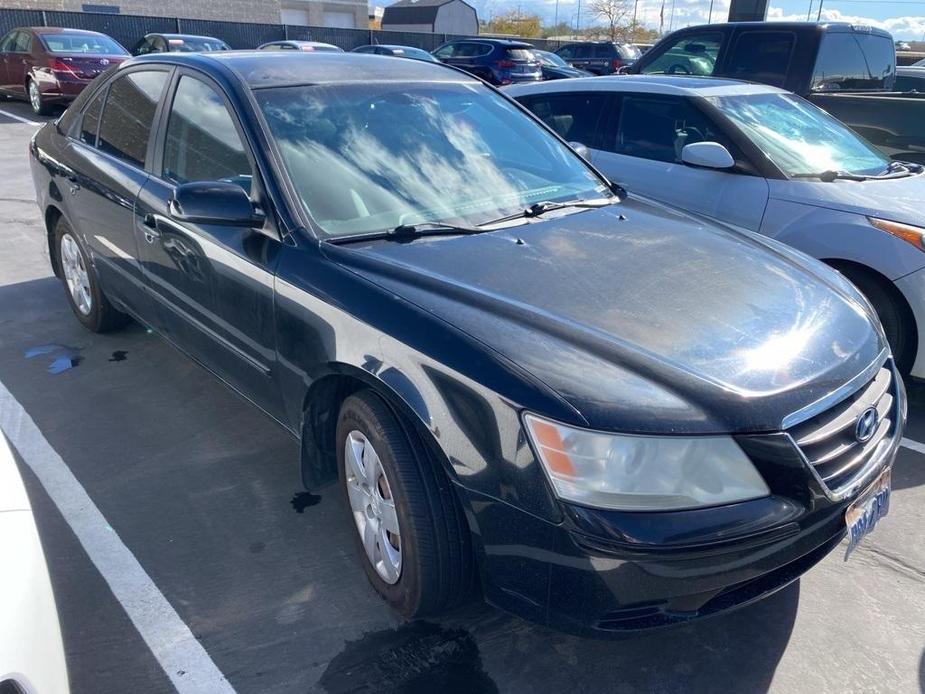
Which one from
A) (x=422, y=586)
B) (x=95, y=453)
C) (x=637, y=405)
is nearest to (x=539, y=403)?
(x=637, y=405)

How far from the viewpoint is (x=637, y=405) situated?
1.97m

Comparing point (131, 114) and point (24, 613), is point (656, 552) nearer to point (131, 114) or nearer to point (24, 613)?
point (24, 613)

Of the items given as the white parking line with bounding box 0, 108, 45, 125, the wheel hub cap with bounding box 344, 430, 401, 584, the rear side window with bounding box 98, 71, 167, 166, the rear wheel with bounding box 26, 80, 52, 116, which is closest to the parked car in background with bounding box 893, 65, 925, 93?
the rear side window with bounding box 98, 71, 167, 166

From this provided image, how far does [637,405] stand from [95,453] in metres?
2.70

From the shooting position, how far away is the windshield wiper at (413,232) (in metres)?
2.69

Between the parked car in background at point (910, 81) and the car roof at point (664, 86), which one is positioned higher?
the car roof at point (664, 86)

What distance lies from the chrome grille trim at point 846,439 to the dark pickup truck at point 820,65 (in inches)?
175

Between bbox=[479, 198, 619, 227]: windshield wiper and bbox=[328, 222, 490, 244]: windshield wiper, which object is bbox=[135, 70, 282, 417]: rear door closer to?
bbox=[328, 222, 490, 244]: windshield wiper

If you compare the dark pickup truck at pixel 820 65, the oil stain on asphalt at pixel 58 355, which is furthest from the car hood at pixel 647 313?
the dark pickup truck at pixel 820 65

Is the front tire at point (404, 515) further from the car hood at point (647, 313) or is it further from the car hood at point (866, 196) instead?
the car hood at point (866, 196)

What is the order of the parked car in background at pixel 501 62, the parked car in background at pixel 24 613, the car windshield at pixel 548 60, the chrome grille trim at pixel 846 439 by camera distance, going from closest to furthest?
the parked car in background at pixel 24 613 → the chrome grille trim at pixel 846 439 → the parked car in background at pixel 501 62 → the car windshield at pixel 548 60

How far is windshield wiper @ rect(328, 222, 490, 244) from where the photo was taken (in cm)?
269

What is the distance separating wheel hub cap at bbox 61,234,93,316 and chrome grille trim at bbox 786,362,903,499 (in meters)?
4.08

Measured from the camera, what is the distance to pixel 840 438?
2182mm
